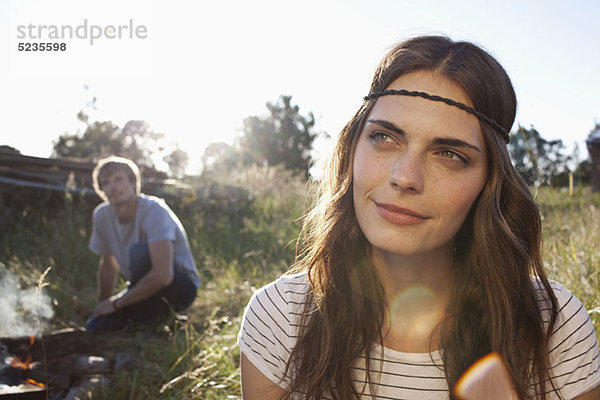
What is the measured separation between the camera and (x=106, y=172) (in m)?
4.18

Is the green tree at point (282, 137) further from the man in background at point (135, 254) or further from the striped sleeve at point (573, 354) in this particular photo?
the striped sleeve at point (573, 354)

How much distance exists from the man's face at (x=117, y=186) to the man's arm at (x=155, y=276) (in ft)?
1.76

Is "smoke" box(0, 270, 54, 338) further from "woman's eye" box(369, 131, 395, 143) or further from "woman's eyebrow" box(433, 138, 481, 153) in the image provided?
"woman's eyebrow" box(433, 138, 481, 153)

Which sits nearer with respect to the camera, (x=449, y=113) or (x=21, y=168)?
(x=449, y=113)

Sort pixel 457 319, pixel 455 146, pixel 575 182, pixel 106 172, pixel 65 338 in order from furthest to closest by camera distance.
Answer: pixel 106 172, pixel 575 182, pixel 65 338, pixel 457 319, pixel 455 146

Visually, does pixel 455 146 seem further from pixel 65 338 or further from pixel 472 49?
pixel 65 338

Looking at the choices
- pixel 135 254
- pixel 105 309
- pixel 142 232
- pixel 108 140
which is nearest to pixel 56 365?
pixel 105 309

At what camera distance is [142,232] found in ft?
14.1

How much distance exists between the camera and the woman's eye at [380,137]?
5.24 feet

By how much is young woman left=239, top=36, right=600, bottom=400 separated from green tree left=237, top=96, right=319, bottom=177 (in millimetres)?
24849

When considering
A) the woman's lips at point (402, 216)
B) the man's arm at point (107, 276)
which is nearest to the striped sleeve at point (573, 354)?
the woman's lips at point (402, 216)

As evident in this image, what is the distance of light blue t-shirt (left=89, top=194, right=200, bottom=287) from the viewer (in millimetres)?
4141

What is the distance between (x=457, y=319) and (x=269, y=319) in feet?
A: 2.15

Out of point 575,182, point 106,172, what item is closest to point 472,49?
point 575,182
